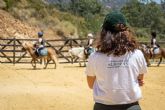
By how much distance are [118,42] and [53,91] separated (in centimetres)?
1105

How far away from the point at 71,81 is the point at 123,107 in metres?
13.9

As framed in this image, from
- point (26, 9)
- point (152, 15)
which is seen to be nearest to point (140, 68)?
point (26, 9)

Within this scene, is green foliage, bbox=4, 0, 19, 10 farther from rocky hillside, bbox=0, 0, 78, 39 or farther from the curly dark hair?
the curly dark hair

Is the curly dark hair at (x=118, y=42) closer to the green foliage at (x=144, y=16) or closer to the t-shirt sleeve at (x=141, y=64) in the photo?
the t-shirt sleeve at (x=141, y=64)

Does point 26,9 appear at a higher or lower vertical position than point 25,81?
higher

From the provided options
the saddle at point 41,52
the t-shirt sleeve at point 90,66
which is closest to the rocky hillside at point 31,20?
the saddle at point 41,52

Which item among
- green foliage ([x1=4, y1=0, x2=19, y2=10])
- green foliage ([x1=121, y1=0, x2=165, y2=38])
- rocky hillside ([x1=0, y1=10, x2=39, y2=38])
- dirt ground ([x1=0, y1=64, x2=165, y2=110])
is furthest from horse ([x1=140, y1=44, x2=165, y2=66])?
green foliage ([x1=121, y1=0, x2=165, y2=38])

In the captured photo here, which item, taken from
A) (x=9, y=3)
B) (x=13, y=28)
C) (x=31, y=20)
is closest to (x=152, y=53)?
(x=13, y=28)

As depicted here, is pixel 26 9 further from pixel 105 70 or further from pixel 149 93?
pixel 105 70

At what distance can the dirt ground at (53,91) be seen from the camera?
13.3 meters

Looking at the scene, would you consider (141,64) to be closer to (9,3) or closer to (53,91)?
(53,91)

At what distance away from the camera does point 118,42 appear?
4.96 m

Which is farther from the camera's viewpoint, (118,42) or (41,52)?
(41,52)

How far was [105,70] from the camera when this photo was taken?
5020 millimetres
